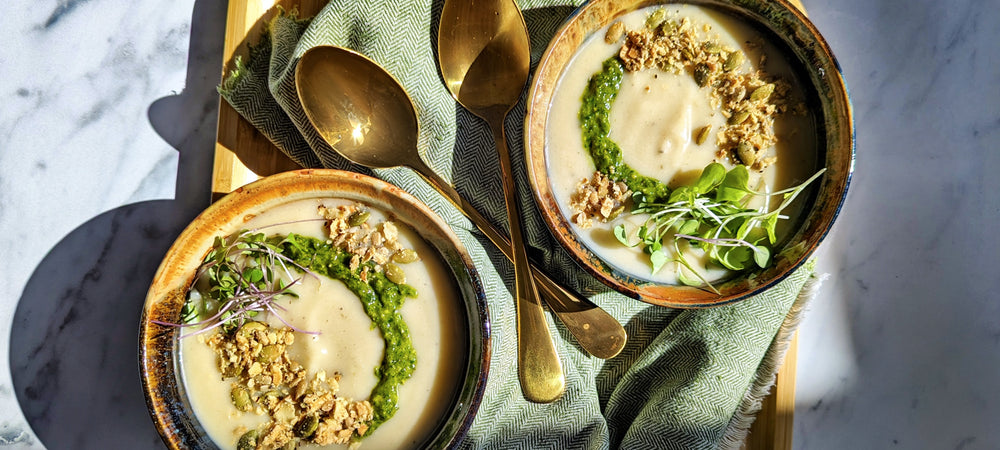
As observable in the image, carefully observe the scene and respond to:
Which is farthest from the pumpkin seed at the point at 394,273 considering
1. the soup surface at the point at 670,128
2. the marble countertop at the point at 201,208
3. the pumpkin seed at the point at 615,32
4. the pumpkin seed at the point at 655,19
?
the pumpkin seed at the point at 655,19

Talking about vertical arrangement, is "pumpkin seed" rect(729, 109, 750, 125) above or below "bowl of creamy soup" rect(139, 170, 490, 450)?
above

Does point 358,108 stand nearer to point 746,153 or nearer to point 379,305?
point 379,305

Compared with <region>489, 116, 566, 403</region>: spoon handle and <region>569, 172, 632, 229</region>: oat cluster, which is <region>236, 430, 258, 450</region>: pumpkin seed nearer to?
<region>489, 116, 566, 403</region>: spoon handle

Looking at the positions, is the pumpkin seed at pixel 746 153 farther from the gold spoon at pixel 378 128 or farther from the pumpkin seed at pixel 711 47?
the gold spoon at pixel 378 128

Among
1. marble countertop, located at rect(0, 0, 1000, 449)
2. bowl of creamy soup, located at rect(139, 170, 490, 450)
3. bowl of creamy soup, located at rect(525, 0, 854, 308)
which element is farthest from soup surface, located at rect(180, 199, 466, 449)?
marble countertop, located at rect(0, 0, 1000, 449)

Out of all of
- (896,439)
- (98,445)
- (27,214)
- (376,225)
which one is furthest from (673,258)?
(27,214)

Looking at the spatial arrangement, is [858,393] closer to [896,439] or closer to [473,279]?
[896,439]

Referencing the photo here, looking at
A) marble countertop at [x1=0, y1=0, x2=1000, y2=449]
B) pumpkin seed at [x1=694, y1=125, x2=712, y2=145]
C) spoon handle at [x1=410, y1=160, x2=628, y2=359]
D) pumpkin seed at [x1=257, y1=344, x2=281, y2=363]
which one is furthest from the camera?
marble countertop at [x1=0, y1=0, x2=1000, y2=449]
